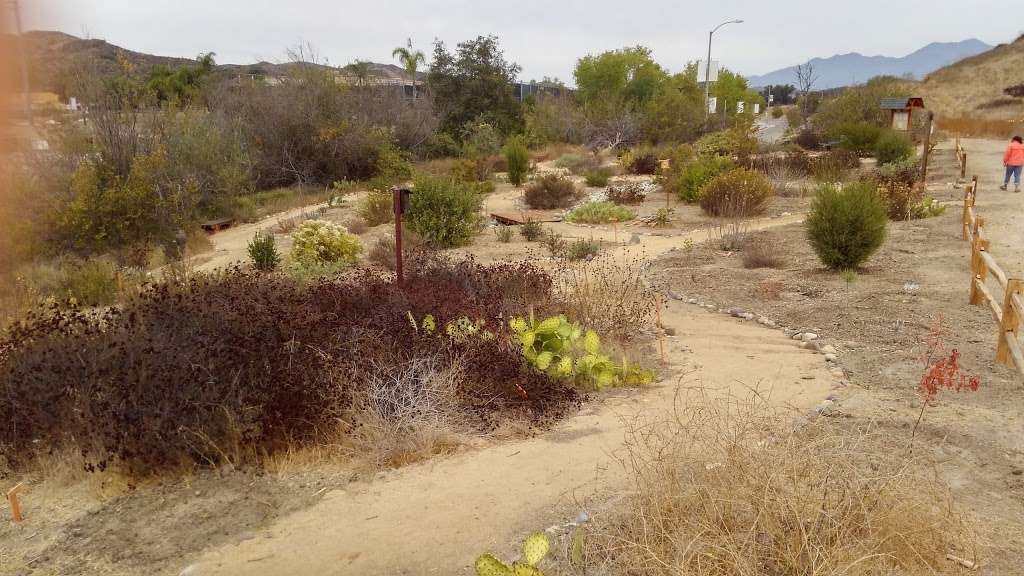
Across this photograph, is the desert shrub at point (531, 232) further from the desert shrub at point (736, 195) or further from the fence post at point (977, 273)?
the fence post at point (977, 273)

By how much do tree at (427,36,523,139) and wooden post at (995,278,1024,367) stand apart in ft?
105

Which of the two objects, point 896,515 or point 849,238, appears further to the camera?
point 849,238

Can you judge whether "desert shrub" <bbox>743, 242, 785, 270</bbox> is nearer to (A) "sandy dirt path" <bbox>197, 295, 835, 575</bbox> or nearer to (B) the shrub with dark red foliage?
(A) "sandy dirt path" <bbox>197, 295, 835, 575</bbox>

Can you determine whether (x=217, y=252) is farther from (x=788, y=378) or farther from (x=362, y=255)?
(x=788, y=378)

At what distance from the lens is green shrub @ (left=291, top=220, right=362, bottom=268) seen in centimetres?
1207

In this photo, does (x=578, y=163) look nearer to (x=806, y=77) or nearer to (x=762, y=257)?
(x=762, y=257)

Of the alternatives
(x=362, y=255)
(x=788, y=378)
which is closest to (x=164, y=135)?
(x=362, y=255)

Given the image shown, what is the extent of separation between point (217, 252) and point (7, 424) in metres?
10.2

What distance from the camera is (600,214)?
1712 centimetres

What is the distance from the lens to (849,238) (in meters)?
10.4

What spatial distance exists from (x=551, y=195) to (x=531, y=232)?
5.65 m

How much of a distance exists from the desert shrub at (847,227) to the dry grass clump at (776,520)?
709 cm

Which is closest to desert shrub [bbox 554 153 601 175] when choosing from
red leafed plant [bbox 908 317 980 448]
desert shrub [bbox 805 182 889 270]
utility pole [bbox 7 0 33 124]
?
desert shrub [bbox 805 182 889 270]

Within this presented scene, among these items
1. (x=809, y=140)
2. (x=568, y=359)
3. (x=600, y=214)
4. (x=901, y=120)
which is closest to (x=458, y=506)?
(x=568, y=359)
